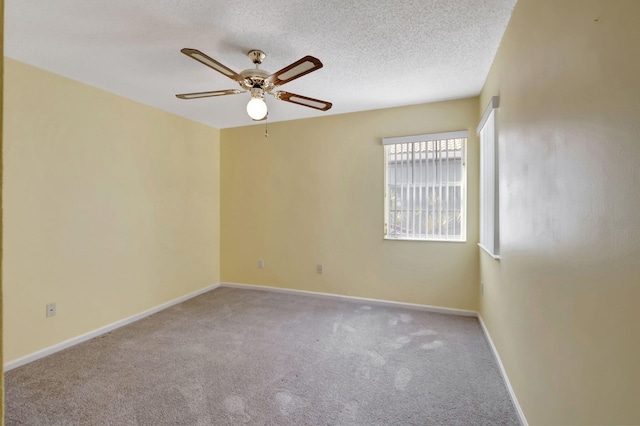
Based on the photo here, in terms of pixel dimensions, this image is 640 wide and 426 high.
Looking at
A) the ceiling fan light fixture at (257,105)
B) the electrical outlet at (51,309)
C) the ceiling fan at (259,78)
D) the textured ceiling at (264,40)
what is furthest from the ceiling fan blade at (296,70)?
the electrical outlet at (51,309)

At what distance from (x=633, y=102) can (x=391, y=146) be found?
3.01m

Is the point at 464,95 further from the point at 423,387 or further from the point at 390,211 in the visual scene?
the point at 423,387

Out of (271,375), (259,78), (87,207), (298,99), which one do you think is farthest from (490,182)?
(87,207)

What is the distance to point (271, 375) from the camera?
232 centimetres

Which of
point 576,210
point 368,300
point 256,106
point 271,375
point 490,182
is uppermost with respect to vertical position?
point 256,106

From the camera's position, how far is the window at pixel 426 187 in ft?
11.6

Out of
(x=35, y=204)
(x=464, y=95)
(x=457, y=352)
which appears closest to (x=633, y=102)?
(x=457, y=352)

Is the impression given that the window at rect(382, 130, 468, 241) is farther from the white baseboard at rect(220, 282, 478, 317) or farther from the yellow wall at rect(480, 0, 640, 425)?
the yellow wall at rect(480, 0, 640, 425)

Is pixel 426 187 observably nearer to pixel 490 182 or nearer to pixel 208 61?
pixel 490 182

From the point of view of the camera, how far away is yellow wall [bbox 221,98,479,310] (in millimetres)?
3557

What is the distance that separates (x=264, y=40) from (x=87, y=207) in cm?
233

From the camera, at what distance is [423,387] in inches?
85.1

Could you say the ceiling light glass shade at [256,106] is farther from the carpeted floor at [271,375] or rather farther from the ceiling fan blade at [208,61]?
the carpeted floor at [271,375]

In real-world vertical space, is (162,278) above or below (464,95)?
below
